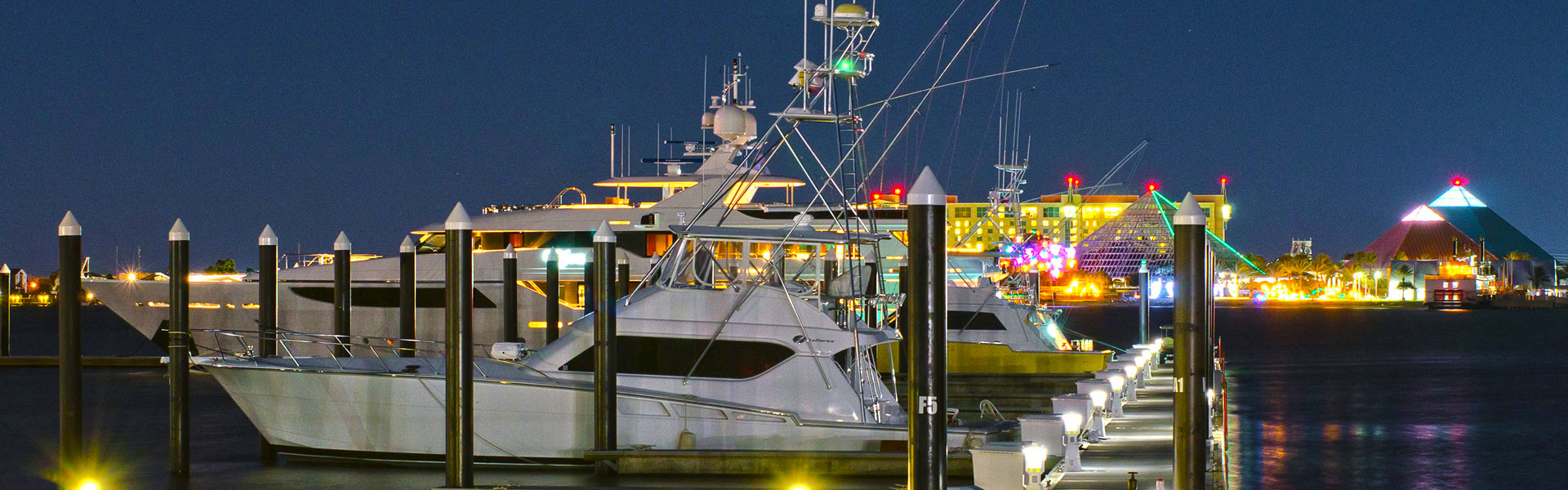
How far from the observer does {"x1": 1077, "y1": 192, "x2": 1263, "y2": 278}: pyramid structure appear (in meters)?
157

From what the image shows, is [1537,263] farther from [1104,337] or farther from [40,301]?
[40,301]

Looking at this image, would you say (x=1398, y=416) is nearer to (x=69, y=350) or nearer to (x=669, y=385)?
(x=669, y=385)

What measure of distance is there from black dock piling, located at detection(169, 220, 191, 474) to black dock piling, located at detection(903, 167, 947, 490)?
8564mm

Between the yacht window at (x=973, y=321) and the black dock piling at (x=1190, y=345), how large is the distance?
634 inches

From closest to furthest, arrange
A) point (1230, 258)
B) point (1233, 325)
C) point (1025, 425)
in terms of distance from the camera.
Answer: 1. point (1025, 425)
2. point (1233, 325)
3. point (1230, 258)

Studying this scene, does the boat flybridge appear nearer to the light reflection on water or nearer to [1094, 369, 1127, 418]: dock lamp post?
[1094, 369, 1127, 418]: dock lamp post

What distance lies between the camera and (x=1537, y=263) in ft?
652

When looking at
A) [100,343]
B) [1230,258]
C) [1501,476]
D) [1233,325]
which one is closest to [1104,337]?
[1233,325]

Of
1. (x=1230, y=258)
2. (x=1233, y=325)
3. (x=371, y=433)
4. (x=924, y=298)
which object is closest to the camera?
(x=924, y=298)

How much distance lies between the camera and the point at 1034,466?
462 inches

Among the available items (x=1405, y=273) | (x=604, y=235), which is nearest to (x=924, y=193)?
(x=604, y=235)

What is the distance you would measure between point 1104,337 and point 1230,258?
11397 cm

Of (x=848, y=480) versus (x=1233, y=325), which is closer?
(x=848, y=480)

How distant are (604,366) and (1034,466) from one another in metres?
5.52
